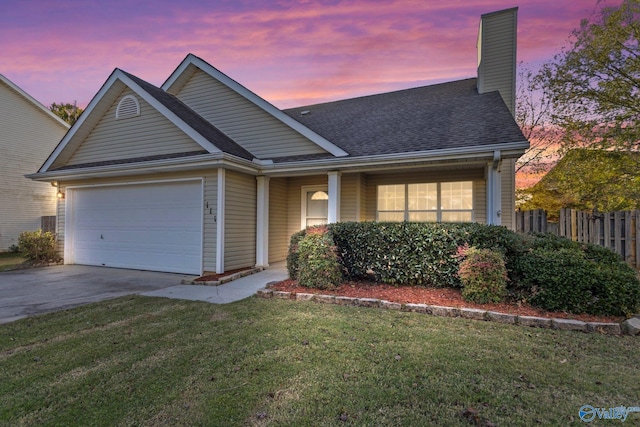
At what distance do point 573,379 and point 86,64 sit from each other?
1604 centimetres

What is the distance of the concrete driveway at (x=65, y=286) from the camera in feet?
18.0

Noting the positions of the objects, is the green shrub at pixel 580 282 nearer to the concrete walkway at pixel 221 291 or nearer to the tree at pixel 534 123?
the concrete walkway at pixel 221 291

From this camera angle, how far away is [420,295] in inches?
215

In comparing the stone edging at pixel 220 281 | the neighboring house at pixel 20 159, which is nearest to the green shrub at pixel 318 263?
the stone edging at pixel 220 281

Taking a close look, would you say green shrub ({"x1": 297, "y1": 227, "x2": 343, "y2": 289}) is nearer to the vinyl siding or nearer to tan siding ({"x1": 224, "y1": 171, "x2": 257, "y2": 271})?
tan siding ({"x1": 224, "y1": 171, "x2": 257, "y2": 271})

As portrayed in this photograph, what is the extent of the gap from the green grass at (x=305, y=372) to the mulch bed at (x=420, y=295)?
0.49 meters

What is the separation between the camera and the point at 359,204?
31.3 ft

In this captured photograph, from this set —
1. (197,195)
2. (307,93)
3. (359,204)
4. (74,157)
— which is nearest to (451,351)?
→ (359,204)

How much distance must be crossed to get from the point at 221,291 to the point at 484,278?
489 centimetres

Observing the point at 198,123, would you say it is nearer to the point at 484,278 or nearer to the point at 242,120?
the point at 242,120

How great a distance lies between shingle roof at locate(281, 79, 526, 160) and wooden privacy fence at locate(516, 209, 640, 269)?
365 centimetres

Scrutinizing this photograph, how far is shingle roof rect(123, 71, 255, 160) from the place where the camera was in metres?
8.51

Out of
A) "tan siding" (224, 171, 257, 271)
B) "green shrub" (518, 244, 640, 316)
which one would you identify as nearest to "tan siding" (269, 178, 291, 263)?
"tan siding" (224, 171, 257, 271)

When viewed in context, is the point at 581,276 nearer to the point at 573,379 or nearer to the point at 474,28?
the point at 573,379
